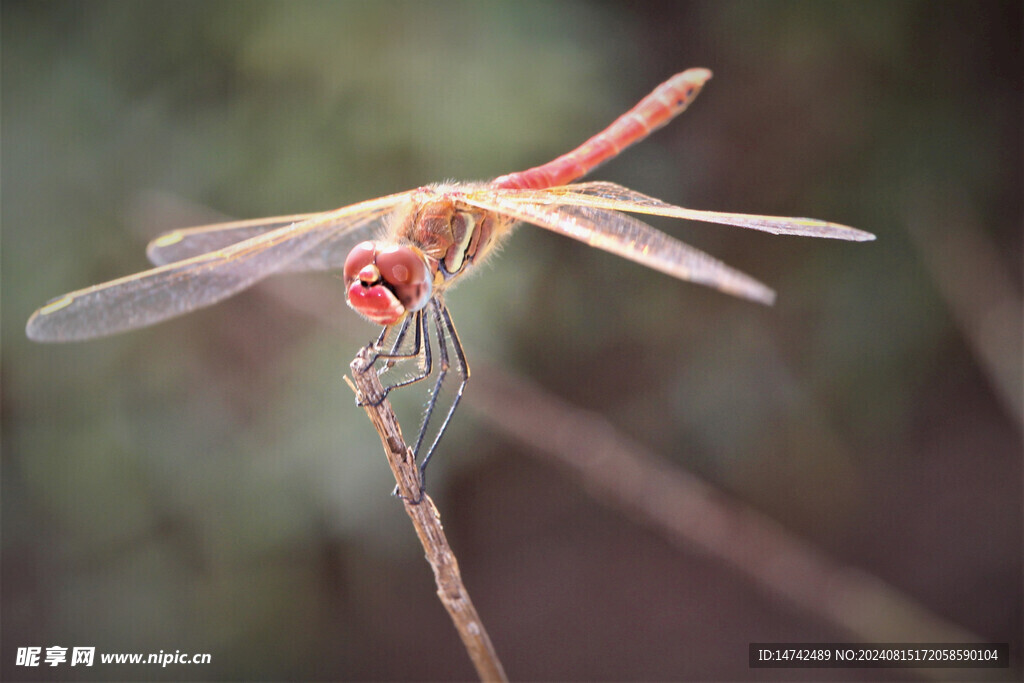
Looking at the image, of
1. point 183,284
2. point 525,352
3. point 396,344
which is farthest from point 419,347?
point 525,352

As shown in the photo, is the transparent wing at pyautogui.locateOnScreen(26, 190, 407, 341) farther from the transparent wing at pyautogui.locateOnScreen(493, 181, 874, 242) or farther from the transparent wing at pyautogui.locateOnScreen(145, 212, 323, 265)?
the transparent wing at pyautogui.locateOnScreen(493, 181, 874, 242)

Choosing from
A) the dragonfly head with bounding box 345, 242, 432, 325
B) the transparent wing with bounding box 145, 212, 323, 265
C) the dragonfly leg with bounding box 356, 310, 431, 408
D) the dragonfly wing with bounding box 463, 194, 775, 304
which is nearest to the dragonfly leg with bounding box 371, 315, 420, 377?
the dragonfly leg with bounding box 356, 310, 431, 408

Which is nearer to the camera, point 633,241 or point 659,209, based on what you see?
point 633,241

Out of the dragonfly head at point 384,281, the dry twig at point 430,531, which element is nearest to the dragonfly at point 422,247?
the dragonfly head at point 384,281

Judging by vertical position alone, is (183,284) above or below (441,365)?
above

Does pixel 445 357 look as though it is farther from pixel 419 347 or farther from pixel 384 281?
pixel 384 281

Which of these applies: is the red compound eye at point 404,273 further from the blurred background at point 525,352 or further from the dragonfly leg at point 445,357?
the blurred background at point 525,352

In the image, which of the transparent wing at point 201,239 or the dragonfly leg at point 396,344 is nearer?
the dragonfly leg at point 396,344
